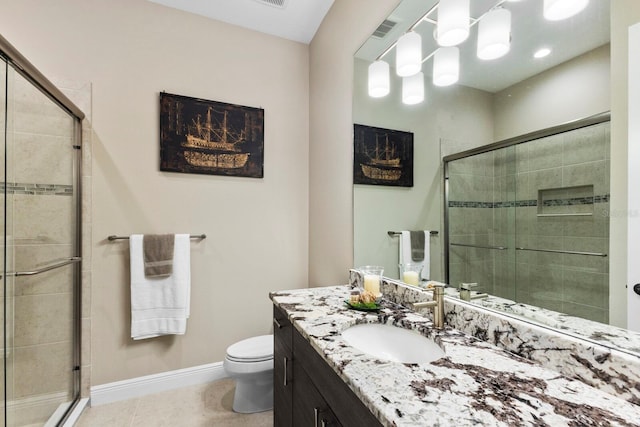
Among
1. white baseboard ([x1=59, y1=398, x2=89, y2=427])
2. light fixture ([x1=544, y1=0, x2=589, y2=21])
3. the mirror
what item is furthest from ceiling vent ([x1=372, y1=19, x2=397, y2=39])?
white baseboard ([x1=59, y1=398, x2=89, y2=427])

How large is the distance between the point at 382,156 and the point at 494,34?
732mm

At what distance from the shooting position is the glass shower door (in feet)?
4.66

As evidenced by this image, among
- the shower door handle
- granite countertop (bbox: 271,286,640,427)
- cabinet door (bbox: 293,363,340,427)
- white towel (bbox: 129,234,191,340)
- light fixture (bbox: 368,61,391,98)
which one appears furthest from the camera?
white towel (bbox: 129,234,191,340)

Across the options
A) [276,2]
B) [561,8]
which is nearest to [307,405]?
[561,8]

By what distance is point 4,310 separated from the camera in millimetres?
1389

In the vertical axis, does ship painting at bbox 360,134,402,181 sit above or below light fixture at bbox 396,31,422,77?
below

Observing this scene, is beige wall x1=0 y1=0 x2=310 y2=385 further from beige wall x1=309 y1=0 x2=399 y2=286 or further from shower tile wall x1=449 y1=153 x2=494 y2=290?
shower tile wall x1=449 y1=153 x2=494 y2=290

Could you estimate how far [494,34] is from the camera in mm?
1035

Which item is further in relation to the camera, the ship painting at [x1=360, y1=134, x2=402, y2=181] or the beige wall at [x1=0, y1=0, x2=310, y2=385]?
the beige wall at [x1=0, y1=0, x2=310, y2=385]

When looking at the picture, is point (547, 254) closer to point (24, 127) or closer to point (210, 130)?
point (210, 130)

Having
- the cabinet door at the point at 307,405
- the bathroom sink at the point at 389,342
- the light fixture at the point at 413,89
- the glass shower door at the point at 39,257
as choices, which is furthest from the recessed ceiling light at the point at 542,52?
the glass shower door at the point at 39,257

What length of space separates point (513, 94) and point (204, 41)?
84.4 inches

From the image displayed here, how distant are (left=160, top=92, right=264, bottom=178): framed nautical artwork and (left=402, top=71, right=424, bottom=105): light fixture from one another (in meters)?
1.23

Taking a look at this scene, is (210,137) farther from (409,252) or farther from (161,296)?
(409,252)
